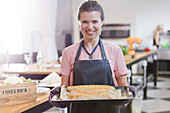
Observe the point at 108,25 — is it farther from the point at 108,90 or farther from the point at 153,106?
the point at 108,90

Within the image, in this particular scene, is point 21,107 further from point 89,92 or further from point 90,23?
point 90,23

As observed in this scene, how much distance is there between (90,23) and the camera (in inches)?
72.8

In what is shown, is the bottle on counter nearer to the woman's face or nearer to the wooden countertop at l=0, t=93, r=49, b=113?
the wooden countertop at l=0, t=93, r=49, b=113

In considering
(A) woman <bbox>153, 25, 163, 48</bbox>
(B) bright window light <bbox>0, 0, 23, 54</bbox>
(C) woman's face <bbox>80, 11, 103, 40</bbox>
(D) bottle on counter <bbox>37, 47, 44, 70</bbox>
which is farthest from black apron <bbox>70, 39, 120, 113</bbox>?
(A) woman <bbox>153, 25, 163, 48</bbox>

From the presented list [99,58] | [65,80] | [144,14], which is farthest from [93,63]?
[144,14]

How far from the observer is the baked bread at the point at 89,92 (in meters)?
1.70

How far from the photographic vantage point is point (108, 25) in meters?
10.1

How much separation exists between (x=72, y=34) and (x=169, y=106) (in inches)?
194

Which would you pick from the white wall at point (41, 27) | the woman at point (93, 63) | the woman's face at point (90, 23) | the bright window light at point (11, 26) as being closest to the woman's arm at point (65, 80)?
the woman at point (93, 63)

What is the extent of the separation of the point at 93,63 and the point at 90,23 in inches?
10.0

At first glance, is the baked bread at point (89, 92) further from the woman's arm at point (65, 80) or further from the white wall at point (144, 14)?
the white wall at point (144, 14)

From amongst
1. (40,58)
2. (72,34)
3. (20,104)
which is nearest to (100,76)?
(20,104)

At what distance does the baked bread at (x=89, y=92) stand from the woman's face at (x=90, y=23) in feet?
1.05

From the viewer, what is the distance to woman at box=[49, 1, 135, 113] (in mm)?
1888
